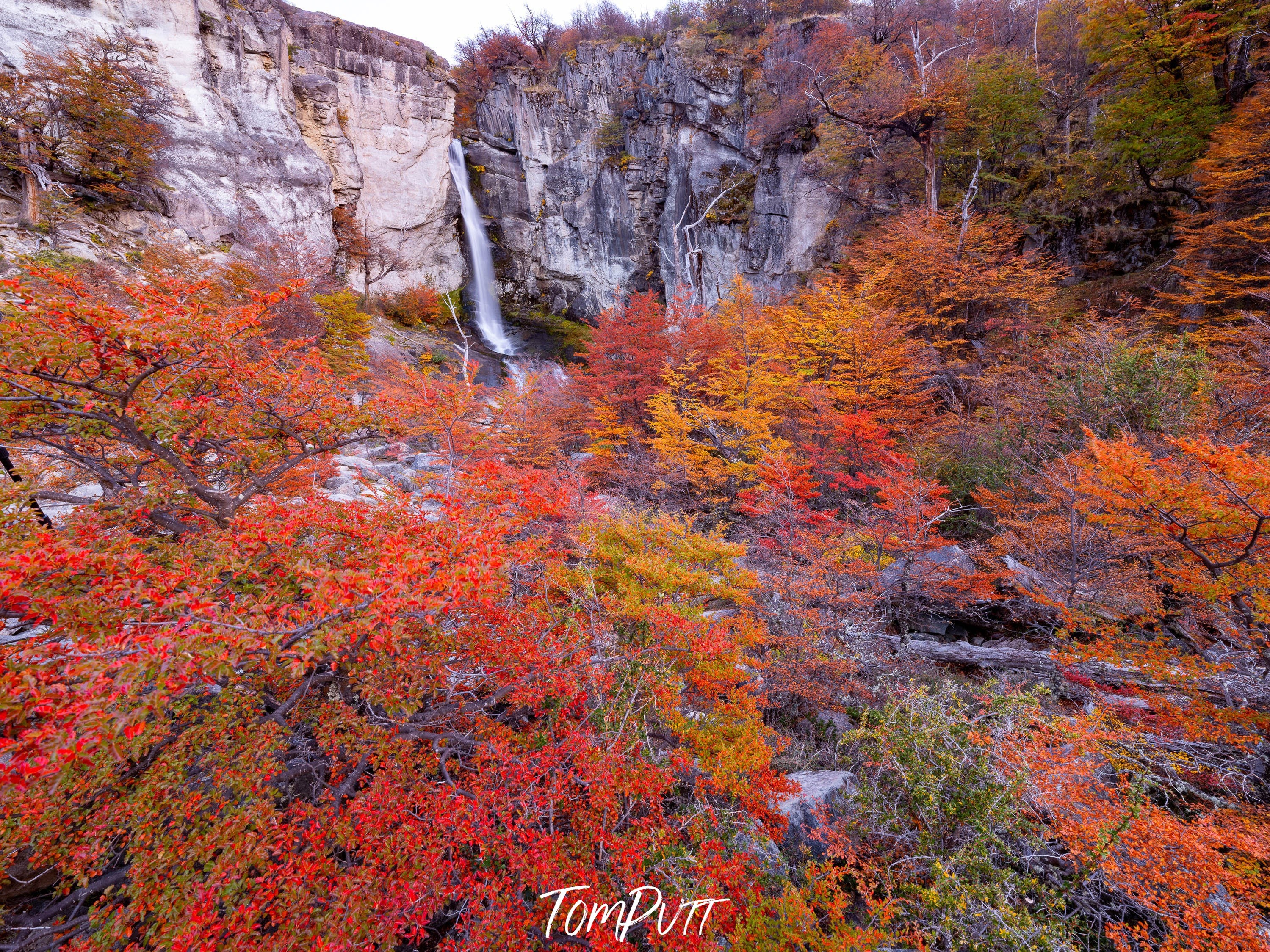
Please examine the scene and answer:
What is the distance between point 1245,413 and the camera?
250 inches

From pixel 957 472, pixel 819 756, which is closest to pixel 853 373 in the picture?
pixel 957 472

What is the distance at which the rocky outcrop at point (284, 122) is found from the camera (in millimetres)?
16422

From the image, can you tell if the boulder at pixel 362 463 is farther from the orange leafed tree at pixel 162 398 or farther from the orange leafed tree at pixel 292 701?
the orange leafed tree at pixel 292 701

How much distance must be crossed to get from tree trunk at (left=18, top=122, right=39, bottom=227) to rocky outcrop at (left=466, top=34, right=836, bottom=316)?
18446mm

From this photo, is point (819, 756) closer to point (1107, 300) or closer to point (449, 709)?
point (449, 709)

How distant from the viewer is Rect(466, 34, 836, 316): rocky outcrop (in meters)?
20.1

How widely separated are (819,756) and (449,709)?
405 centimetres

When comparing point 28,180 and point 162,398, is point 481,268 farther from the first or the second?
point 162,398

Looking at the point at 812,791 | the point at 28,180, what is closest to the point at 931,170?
the point at 812,791

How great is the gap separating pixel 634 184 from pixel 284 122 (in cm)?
1696

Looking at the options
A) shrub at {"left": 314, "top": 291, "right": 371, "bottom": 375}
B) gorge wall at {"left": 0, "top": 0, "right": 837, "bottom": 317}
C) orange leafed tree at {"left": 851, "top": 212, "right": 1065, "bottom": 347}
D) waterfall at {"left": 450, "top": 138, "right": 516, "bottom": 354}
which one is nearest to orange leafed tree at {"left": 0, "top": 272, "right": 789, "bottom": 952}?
shrub at {"left": 314, "top": 291, "right": 371, "bottom": 375}

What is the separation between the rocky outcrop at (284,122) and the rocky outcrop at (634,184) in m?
3.81

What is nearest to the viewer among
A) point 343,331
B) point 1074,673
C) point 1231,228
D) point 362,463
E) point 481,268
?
point 1074,673

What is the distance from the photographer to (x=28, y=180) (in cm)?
1275
